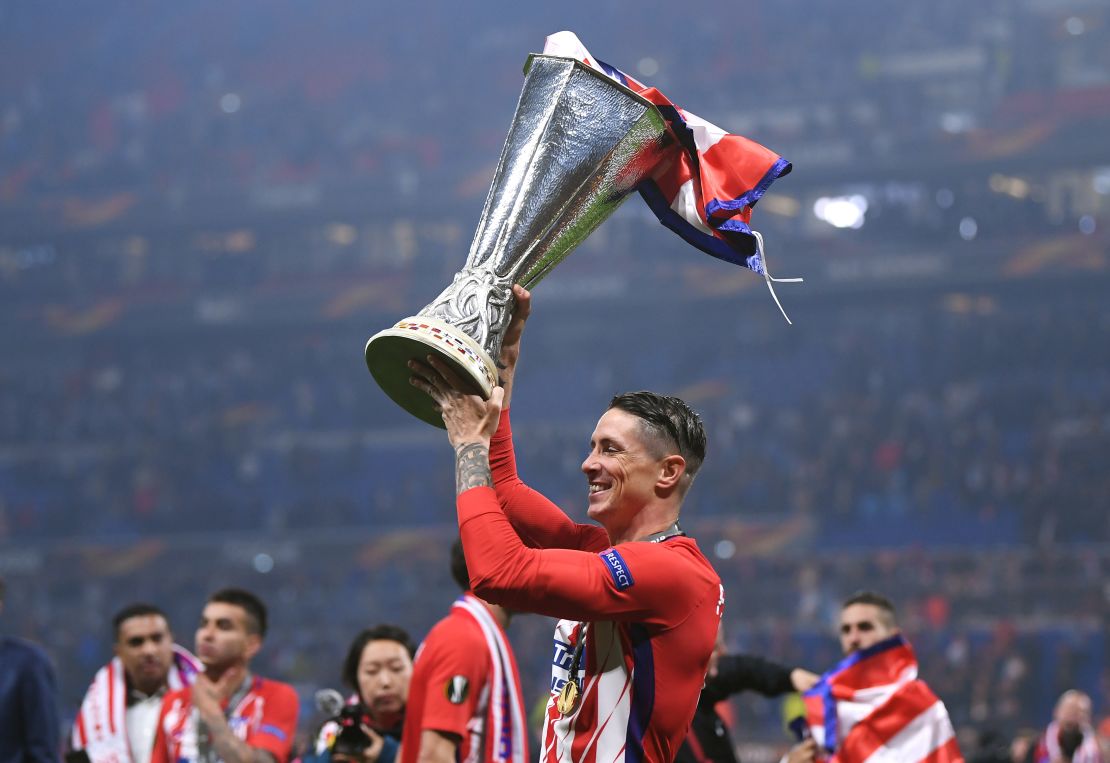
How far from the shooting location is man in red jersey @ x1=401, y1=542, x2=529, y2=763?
3854 millimetres

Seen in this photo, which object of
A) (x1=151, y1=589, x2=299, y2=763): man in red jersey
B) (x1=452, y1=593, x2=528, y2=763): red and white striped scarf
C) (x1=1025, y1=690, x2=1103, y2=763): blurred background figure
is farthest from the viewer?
(x1=1025, y1=690, x2=1103, y2=763): blurred background figure

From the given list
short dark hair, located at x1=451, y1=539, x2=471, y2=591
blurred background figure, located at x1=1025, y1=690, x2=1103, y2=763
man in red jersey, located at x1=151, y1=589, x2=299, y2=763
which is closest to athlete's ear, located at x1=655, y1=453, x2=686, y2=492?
short dark hair, located at x1=451, y1=539, x2=471, y2=591

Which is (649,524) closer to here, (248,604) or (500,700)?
(500,700)

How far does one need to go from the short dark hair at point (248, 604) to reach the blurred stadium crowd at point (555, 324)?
41.3ft

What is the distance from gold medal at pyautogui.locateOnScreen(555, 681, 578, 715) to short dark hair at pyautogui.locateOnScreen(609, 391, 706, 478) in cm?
45

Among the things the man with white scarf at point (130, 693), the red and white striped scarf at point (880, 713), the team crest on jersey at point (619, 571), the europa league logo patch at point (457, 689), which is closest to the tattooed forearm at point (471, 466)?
the team crest on jersey at point (619, 571)

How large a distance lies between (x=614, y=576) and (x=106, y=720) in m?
3.53

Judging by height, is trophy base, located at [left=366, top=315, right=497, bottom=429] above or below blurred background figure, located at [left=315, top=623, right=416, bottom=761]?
above

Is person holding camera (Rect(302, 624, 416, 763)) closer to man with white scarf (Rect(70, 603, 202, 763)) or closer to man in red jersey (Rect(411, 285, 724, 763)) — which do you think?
man with white scarf (Rect(70, 603, 202, 763))

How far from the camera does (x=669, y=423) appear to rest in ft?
8.60

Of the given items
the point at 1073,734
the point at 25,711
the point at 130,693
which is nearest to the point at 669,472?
the point at 25,711

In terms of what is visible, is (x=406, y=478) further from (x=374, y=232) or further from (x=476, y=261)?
(x=476, y=261)

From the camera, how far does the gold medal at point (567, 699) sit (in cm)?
255

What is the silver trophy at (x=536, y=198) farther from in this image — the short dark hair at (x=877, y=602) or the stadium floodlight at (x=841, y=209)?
the stadium floodlight at (x=841, y=209)
